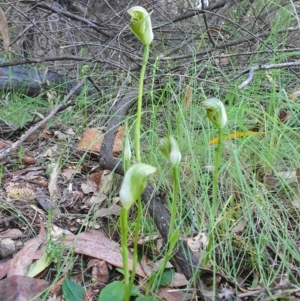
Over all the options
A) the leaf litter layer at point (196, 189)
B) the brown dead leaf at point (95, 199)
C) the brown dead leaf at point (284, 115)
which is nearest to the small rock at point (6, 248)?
the leaf litter layer at point (196, 189)

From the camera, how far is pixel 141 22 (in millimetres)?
875

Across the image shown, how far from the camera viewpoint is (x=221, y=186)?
127cm

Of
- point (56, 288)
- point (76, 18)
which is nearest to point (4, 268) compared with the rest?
point (56, 288)

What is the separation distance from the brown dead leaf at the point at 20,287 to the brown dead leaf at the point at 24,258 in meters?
0.05

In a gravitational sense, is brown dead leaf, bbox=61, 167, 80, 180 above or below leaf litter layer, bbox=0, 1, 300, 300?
below

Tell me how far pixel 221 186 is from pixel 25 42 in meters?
2.56

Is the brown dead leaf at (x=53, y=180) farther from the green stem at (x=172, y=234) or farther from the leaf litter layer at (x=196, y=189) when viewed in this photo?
the green stem at (x=172, y=234)

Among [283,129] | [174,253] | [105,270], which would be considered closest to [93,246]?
[105,270]

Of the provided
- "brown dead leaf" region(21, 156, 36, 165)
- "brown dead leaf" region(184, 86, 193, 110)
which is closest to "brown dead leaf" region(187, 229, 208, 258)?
"brown dead leaf" region(184, 86, 193, 110)

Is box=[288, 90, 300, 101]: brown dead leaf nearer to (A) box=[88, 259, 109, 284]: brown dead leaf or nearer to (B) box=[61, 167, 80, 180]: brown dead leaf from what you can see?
(B) box=[61, 167, 80, 180]: brown dead leaf

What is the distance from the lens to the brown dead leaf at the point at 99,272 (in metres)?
1.09

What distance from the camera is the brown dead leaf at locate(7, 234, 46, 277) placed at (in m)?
1.10

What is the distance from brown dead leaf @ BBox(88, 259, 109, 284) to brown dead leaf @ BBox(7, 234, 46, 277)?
156mm

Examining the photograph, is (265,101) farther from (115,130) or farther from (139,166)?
(139,166)
